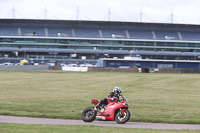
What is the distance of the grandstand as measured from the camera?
120062 mm

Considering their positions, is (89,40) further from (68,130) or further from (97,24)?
(68,130)

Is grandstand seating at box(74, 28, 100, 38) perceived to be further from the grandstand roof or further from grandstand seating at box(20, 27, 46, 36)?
grandstand seating at box(20, 27, 46, 36)

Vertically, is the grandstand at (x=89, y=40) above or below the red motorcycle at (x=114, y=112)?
above

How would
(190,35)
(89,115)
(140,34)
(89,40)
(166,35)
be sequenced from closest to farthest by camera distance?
1. (89,115)
2. (89,40)
3. (140,34)
4. (166,35)
5. (190,35)

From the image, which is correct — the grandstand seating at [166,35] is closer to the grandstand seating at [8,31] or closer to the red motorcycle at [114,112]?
the grandstand seating at [8,31]

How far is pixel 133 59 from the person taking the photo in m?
101

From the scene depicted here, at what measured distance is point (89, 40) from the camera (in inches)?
4783

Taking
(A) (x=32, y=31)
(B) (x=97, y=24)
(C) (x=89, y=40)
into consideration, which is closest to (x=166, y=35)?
(B) (x=97, y=24)

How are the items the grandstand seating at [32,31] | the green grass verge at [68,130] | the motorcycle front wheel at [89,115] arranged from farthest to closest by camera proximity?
1. the grandstand seating at [32,31]
2. the motorcycle front wheel at [89,115]
3. the green grass verge at [68,130]

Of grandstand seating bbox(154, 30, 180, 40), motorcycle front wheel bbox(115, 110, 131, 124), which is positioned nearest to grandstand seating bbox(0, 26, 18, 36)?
grandstand seating bbox(154, 30, 180, 40)

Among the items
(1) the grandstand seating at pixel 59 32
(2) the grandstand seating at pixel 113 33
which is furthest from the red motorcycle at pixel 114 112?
(2) the grandstand seating at pixel 113 33

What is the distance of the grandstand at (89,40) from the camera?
394 ft

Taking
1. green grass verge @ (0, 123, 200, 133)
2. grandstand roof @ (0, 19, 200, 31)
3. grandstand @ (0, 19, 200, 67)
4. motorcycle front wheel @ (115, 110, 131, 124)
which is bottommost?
green grass verge @ (0, 123, 200, 133)

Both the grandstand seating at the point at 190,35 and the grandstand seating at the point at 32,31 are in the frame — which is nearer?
the grandstand seating at the point at 32,31
